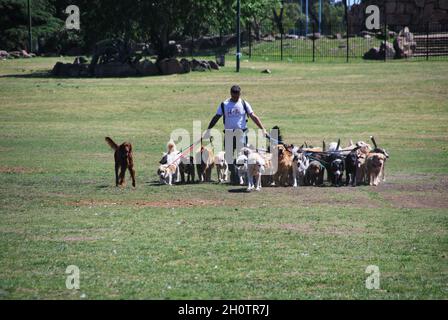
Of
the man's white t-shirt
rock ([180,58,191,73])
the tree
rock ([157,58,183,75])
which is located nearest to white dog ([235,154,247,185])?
the man's white t-shirt

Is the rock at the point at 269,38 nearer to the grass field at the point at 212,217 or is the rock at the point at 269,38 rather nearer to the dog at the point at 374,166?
the grass field at the point at 212,217

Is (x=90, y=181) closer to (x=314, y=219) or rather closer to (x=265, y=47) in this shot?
(x=314, y=219)

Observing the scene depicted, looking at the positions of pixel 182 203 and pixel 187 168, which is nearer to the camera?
pixel 182 203

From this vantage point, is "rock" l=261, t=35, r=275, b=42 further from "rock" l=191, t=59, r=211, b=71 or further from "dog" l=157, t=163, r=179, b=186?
"dog" l=157, t=163, r=179, b=186

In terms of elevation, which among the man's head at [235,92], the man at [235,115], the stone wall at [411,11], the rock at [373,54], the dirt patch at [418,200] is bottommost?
the dirt patch at [418,200]

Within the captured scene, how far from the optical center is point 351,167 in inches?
807

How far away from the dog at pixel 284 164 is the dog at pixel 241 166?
2.45ft

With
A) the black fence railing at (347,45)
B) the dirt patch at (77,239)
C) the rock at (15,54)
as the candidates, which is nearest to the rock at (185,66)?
the black fence railing at (347,45)

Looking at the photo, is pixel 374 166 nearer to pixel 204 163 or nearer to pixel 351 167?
pixel 351 167

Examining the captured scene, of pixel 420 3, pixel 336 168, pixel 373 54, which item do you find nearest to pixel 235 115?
pixel 336 168

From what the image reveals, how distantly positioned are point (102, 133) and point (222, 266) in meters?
20.5

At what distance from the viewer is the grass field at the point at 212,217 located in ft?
36.9

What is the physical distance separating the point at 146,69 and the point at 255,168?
1283 inches
